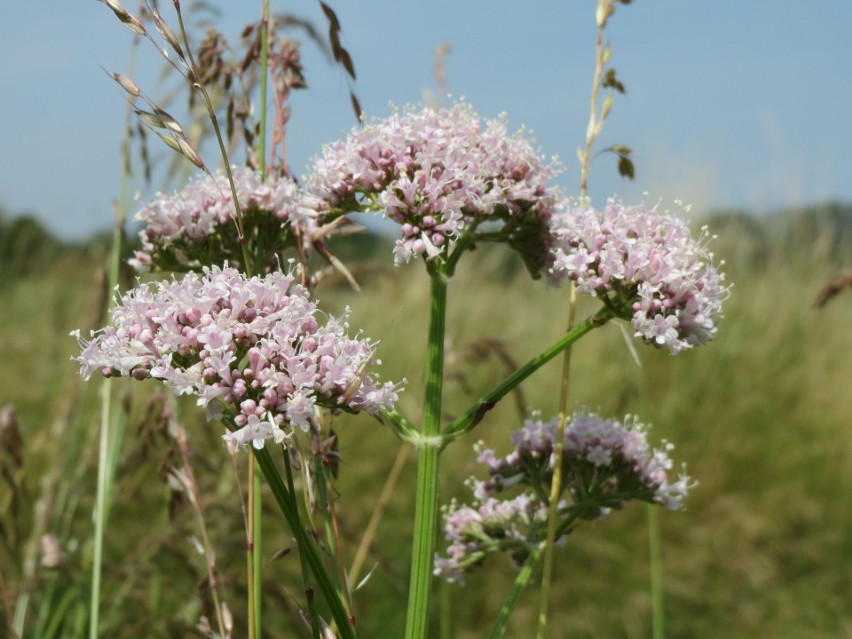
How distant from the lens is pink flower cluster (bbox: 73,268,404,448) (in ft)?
4.67

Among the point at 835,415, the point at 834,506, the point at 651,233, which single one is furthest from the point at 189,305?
the point at 835,415

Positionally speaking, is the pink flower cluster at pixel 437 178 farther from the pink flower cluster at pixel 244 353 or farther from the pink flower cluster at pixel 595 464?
the pink flower cluster at pixel 595 464

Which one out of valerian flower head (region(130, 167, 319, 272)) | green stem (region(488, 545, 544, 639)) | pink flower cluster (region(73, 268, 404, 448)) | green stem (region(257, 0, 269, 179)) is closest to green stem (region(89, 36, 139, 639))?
valerian flower head (region(130, 167, 319, 272))

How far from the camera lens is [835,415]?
8.59 m

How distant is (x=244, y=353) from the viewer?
4.97 feet

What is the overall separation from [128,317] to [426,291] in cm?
838

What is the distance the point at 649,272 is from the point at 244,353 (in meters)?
0.78

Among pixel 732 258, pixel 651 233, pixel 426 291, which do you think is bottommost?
pixel 651 233

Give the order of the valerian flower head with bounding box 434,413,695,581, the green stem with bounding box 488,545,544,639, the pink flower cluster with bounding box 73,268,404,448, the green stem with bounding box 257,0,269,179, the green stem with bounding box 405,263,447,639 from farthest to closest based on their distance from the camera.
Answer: the valerian flower head with bounding box 434,413,695,581 < the green stem with bounding box 257,0,269,179 < the green stem with bounding box 488,545,544,639 < the green stem with bounding box 405,263,447,639 < the pink flower cluster with bounding box 73,268,404,448

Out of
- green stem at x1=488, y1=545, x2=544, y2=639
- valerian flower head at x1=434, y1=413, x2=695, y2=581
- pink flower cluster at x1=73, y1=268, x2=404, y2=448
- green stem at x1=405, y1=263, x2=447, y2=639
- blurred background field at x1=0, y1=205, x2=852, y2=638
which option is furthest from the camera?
blurred background field at x1=0, y1=205, x2=852, y2=638

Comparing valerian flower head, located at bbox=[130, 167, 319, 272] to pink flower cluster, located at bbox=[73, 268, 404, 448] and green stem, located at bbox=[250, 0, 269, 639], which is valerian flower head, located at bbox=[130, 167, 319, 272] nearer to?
green stem, located at bbox=[250, 0, 269, 639]

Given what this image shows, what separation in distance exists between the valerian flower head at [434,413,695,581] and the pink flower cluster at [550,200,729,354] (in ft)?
1.16

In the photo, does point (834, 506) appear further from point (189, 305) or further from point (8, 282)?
point (8, 282)

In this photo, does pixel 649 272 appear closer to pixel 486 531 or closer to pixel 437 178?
pixel 437 178
